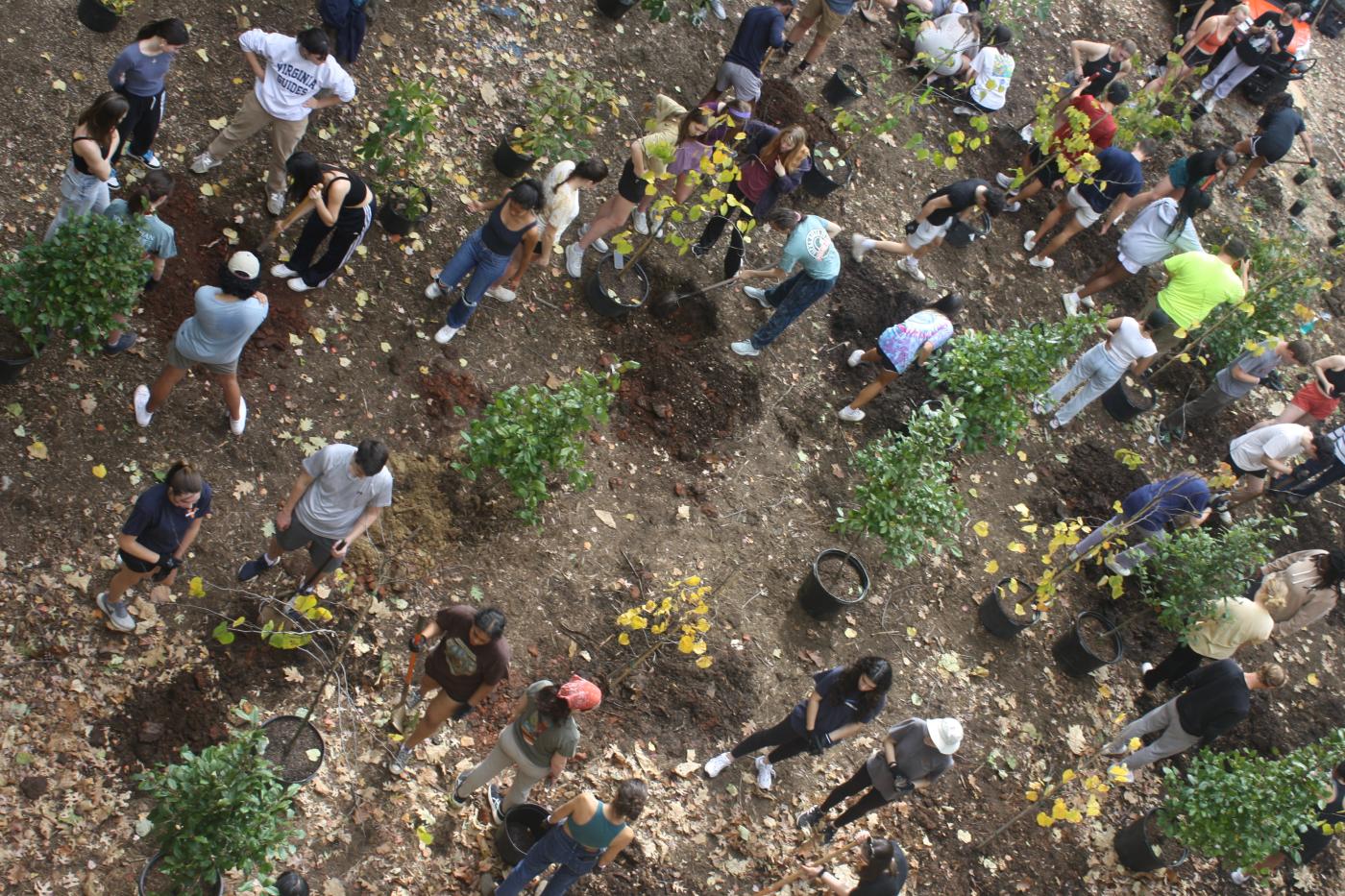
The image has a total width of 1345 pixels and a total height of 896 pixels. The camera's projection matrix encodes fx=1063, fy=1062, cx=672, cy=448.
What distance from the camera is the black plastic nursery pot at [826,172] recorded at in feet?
36.9

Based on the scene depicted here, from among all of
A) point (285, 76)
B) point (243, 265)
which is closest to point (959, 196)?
point (285, 76)

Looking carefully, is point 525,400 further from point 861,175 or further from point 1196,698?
point 861,175

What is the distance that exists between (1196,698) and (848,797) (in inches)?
118

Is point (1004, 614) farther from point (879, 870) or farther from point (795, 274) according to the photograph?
point (795, 274)

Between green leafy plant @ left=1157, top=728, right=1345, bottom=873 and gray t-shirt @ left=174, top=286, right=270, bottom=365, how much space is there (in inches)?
287

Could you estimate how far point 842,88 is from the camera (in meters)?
12.3

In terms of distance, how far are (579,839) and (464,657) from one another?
119 cm

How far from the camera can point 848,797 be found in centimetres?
783

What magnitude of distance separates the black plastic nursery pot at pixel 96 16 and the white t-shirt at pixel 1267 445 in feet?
37.1

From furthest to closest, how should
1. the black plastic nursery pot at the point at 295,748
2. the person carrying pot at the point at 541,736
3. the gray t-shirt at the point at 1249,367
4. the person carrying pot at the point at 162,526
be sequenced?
the gray t-shirt at the point at 1249,367 < the black plastic nursery pot at the point at 295,748 < the person carrying pot at the point at 541,736 < the person carrying pot at the point at 162,526

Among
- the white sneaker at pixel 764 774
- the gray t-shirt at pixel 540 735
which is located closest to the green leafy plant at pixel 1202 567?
the white sneaker at pixel 764 774

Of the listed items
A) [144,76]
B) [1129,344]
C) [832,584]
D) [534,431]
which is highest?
[1129,344]

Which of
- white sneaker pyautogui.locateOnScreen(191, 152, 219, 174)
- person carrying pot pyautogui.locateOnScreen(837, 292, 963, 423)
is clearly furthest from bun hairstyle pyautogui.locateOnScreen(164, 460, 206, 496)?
person carrying pot pyautogui.locateOnScreen(837, 292, 963, 423)

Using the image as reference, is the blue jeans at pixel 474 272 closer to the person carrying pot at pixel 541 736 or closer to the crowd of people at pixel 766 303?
the crowd of people at pixel 766 303
